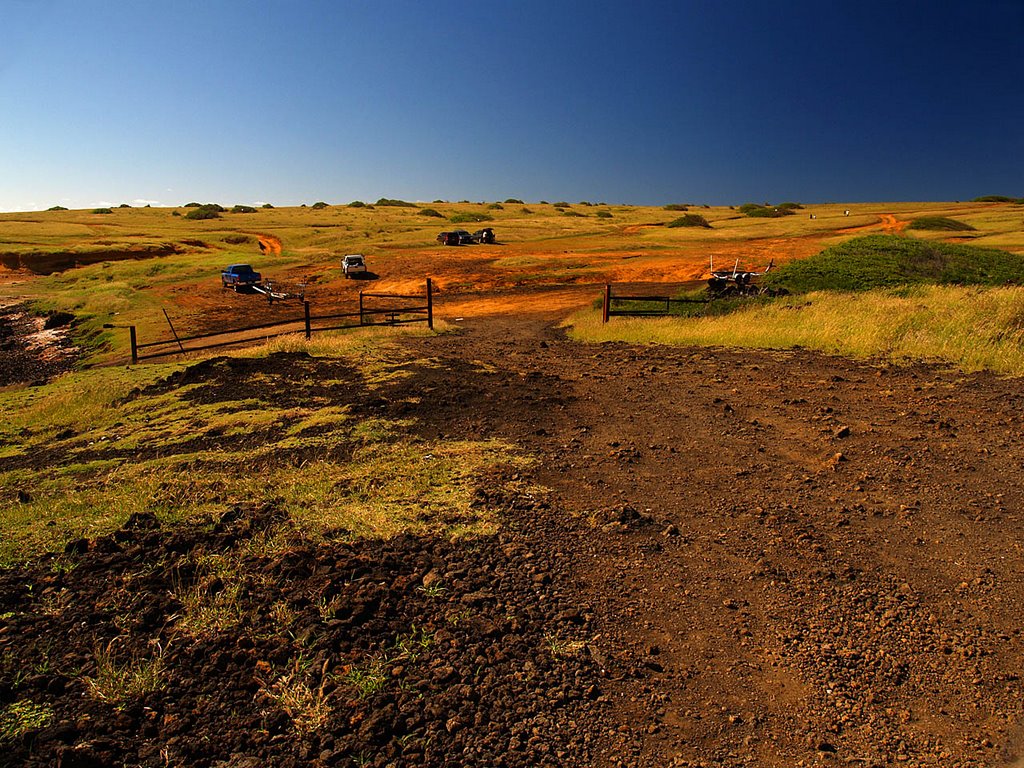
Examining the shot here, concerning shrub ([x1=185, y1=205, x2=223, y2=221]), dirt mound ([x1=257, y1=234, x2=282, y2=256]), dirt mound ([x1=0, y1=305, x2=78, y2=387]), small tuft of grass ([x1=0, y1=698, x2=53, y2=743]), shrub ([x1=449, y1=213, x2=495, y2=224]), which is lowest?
dirt mound ([x1=0, y1=305, x2=78, y2=387])

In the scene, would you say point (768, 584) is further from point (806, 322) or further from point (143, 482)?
point (806, 322)

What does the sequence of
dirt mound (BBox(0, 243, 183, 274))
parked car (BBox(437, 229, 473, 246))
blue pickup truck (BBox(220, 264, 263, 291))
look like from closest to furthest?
blue pickup truck (BBox(220, 264, 263, 291)), dirt mound (BBox(0, 243, 183, 274)), parked car (BBox(437, 229, 473, 246))

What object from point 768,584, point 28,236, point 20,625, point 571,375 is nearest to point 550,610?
point 768,584

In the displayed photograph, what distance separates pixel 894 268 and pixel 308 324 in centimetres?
2024

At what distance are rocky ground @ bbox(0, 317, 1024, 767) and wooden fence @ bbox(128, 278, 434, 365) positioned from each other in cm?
1058

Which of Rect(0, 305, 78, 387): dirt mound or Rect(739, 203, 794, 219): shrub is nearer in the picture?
Rect(0, 305, 78, 387): dirt mound

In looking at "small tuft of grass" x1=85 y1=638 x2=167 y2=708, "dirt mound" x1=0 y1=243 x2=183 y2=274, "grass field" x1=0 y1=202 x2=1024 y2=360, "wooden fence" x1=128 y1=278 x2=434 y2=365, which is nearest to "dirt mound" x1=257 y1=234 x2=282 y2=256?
"grass field" x1=0 y1=202 x2=1024 y2=360

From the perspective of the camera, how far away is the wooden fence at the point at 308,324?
16.2m

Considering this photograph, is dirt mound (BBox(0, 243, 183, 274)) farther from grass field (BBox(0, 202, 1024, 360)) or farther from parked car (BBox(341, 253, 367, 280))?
parked car (BBox(341, 253, 367, 280))

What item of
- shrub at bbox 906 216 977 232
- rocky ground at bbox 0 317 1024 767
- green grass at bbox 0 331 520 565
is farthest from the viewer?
shrub at bbox 906 216 977 232

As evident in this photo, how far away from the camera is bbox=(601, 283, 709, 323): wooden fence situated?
1902 cm

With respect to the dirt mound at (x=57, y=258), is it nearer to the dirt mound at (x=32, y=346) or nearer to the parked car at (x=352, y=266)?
the dirt mound at (x=32, y=346)

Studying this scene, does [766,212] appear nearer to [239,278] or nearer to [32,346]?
[239,278]

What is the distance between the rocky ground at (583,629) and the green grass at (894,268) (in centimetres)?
1566
